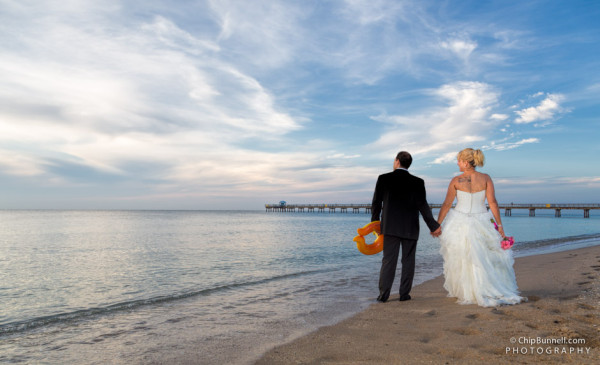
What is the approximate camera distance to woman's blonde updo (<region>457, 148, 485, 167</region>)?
18.2 feet

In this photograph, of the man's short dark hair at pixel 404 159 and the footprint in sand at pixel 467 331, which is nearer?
the footprint in sand at pixel 467 331

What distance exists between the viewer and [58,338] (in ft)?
17.8

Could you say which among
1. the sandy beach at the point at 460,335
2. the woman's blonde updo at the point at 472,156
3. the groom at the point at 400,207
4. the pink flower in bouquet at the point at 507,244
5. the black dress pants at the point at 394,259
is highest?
the woman's blonde updo at the point at 472,156

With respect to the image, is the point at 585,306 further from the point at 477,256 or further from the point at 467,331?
the point at 467,331

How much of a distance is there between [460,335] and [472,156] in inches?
106

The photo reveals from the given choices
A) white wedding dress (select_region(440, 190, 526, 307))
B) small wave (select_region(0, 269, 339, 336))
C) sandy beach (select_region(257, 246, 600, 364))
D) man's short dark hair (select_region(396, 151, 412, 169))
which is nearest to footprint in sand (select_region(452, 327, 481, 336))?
sandy beach (select_region(257, 246, 600, 364))

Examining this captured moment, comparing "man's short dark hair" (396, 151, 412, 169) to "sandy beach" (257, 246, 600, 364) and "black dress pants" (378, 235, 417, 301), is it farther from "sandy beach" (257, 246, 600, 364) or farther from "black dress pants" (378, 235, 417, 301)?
"sandy beach" (257, 246, 600, 364)

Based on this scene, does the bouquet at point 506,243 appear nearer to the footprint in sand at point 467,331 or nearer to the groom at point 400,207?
the groom at point 400,207

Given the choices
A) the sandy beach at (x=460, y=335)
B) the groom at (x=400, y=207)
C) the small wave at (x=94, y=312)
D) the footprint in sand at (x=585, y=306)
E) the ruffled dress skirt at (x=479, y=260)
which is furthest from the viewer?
the small wave at (x=94, y=312)

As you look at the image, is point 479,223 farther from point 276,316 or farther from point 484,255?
point 276,316

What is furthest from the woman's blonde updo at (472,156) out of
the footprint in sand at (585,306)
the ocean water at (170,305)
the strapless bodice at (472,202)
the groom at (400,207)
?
the ocean water at (170,305)

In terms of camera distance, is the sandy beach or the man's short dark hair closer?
the sandy beach

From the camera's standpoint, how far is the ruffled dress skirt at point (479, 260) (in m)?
5.43

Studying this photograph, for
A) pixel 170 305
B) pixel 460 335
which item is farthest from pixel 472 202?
pixel 170 305
